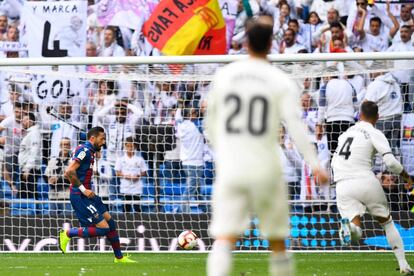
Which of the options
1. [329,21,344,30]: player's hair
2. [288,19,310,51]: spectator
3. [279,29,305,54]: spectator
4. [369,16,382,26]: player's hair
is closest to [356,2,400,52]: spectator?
[369,16,382,26]: player's hair

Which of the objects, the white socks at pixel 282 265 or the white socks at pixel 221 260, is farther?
the white socks at pixel 282 265

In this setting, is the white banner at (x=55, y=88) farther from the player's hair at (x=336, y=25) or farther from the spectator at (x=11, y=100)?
the player's hair at (x=336, y=25)

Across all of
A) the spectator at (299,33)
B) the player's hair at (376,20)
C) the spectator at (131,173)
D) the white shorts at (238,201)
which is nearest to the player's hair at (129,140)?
the spectator at (131,173)

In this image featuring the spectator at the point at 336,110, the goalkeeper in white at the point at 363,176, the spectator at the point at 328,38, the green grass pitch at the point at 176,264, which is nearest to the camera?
the goalkeeper in white at the point at 363,176

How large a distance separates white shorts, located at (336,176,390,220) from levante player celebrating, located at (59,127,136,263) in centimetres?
361

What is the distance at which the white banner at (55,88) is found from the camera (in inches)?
744

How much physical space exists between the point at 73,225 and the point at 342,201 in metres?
6.15

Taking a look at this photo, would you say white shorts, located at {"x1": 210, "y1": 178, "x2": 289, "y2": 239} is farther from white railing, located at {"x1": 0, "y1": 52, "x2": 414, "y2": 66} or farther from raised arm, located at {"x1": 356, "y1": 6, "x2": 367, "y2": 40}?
raised arm, located at {"x1": 356, "y1": 6, "x2": 367, "y2": 40}

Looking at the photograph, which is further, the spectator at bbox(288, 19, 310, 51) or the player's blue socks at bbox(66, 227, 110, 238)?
the spectator at bbox(288, 19, 310, 51)

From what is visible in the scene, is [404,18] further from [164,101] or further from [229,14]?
[164,101]

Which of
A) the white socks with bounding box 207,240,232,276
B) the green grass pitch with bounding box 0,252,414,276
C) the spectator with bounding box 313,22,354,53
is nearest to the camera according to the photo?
the white socks with bounding box 207,240,232,276

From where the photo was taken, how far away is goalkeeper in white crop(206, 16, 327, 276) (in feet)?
25.6

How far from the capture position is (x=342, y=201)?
13633 mm

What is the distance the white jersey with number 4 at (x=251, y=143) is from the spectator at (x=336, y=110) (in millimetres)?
9926
